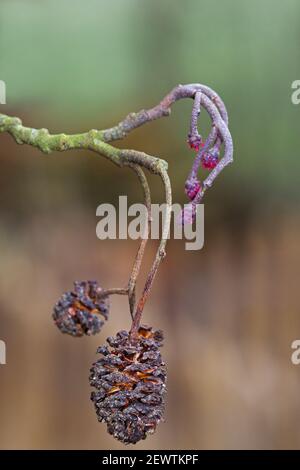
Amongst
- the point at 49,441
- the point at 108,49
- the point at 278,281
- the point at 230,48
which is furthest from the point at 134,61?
the point at 49,441

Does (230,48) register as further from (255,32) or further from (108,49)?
(108,49)

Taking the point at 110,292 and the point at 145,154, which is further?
the point at 110,292

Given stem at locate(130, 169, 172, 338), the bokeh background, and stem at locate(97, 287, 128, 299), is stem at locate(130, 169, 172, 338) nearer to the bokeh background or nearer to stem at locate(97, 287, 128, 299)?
stem at locate(97, 287, 128, 299)

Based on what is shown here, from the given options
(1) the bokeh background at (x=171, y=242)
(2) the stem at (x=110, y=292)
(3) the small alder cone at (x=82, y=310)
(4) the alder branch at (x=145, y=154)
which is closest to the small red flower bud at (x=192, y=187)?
(4) the alder branch at (x=145, y=154)

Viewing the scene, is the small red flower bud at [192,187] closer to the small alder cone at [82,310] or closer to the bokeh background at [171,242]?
the small alder cone at [82,310]

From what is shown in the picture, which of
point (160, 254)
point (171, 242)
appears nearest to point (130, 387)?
point (160, 254)

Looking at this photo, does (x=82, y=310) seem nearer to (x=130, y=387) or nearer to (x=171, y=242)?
(x=130, y=387)
